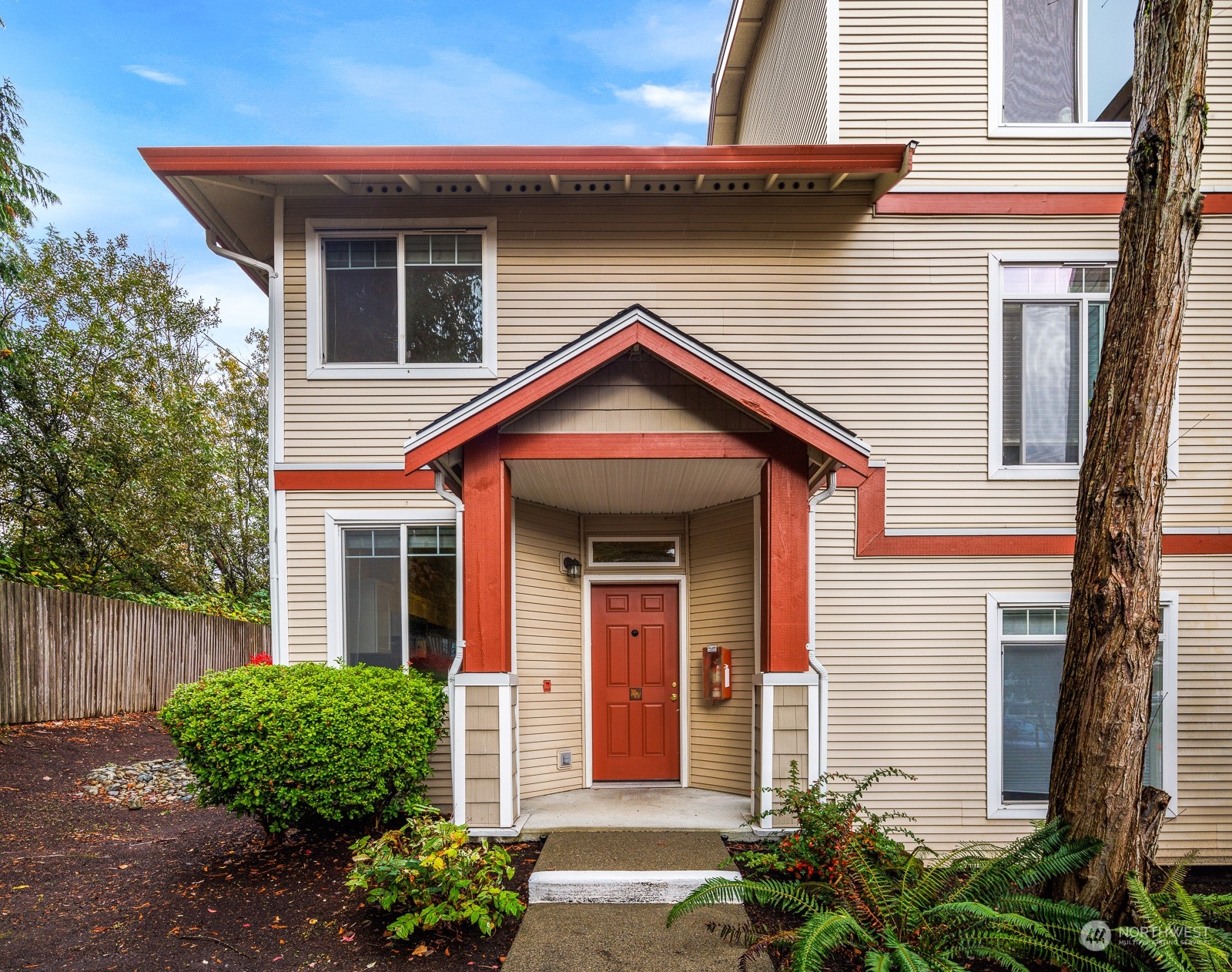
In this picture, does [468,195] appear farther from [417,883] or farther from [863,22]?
[417,883]

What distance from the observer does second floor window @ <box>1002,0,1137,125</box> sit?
746 cm

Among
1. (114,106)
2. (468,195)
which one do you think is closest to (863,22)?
(468,195)

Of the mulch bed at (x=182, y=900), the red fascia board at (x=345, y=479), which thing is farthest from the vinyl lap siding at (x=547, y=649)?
the mulch bed at (x=182, y=900)

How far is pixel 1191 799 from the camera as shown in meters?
7.20

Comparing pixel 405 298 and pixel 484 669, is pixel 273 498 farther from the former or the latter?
pixel 484 669

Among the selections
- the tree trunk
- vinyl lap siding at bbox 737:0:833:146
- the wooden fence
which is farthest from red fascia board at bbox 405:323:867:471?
the wooden fence

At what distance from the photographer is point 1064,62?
7504mm

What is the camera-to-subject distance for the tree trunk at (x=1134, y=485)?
181 inches

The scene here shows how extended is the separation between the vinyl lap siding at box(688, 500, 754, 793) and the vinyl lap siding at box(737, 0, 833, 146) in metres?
4.04

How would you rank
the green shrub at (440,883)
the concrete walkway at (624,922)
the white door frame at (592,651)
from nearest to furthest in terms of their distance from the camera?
the concrete walkway at (624,922) < the green shrub at (440,883) < the white door frame at (592,651)

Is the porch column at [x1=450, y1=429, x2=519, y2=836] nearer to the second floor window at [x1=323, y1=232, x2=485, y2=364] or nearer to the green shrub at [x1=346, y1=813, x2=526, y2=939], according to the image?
the green shrub at [x1=346, y1=813, x2=526, y2=939]

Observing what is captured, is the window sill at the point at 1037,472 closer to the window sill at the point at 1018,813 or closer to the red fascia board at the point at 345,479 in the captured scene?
the window sill at the point at 1018,813

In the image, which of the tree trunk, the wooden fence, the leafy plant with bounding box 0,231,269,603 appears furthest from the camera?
the leafy plant with bounding box 0,231,269,603

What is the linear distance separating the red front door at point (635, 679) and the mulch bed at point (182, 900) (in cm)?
224
